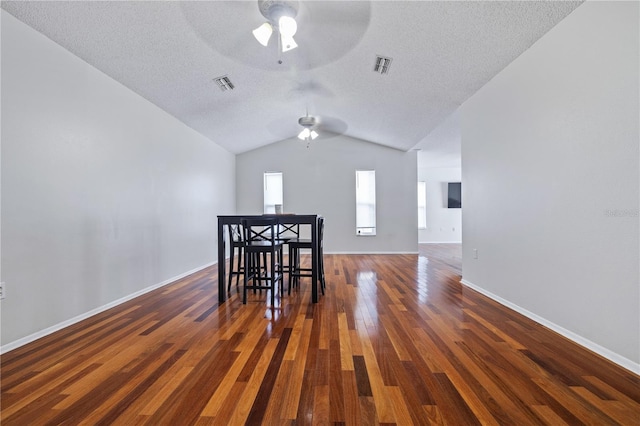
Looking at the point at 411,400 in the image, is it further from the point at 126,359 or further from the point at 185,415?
the point at 126,359

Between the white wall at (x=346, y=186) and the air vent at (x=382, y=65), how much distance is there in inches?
136

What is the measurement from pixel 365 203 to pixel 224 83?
14.2 feet

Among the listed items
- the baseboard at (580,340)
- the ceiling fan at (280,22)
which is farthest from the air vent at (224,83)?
the baseboard at (580,340)

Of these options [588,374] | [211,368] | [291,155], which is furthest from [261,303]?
[291,155]

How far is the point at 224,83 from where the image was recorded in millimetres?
3793

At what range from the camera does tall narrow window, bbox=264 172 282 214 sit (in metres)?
7.08

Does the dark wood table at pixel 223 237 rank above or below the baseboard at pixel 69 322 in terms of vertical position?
above

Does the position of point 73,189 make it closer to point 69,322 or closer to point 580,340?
point 69,322

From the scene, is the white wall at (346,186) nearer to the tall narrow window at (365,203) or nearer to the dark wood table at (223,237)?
the tall narrow window at (365,203)

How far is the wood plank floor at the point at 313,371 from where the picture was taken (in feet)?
4.45

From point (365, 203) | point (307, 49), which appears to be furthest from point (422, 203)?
point (307, 49)

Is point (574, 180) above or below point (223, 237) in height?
above

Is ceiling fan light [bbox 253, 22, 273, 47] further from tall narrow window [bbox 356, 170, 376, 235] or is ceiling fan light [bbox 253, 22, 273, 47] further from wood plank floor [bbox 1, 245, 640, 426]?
tall narrow window [bbox 356, 170, 376, 235]

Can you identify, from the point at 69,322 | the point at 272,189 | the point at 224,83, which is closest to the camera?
the point at 69,322
